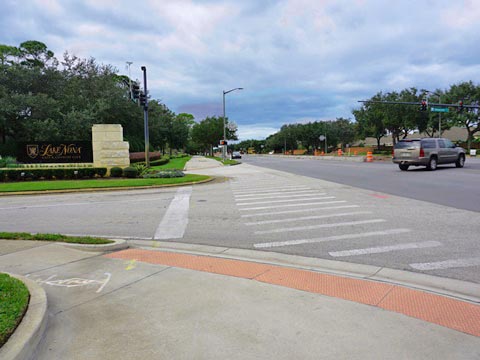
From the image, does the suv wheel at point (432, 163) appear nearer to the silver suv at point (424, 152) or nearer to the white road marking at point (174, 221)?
the silver suv at point (424, 152)

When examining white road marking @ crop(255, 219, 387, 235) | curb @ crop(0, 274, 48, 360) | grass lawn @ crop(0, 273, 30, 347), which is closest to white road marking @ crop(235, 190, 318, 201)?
white road marking @ crop(255, 219, 387, 235)

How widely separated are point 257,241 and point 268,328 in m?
3.41

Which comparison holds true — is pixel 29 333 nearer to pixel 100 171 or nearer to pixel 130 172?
pixel 130 172

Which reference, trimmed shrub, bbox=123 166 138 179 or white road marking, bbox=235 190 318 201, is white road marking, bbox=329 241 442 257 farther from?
trimmed shrub, bbox=123 166 138 179

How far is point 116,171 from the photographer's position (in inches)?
880

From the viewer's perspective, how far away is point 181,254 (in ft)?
20.0

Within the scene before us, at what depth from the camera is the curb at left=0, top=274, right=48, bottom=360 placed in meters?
2.87

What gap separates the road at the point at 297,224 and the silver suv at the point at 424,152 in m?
9.77

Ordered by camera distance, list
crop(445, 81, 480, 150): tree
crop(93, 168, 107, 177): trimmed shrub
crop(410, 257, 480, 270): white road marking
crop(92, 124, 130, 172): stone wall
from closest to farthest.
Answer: crop(410, 257, 480, 270): white road marking < crop(93, 168, 107, 177): trimmed shrub < crop(92, 124, 130, 172): stone wall < crop(445, 81, 480, 150): tree

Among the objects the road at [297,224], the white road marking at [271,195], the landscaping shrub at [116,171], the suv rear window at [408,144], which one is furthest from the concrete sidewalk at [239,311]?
the suv rear window at [408,144]

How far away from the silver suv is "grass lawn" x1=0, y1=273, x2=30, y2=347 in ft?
70.8

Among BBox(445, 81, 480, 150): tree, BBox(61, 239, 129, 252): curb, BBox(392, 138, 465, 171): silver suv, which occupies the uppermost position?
BBox(445, 81, 480, 150): tree

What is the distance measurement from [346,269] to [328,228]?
241 centimetres

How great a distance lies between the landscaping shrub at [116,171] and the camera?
73.4ft
